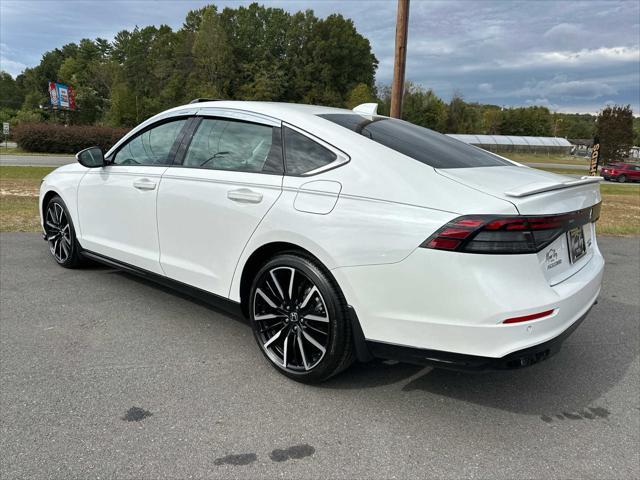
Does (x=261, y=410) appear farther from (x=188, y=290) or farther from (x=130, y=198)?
(x=130, y=198)

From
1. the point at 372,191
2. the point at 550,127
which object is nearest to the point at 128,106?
the point at 372,191

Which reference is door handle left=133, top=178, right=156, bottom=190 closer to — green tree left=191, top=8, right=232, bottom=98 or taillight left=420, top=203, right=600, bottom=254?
taillight left=420, top=203, right=600, bottom=254

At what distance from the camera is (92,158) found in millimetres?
4336

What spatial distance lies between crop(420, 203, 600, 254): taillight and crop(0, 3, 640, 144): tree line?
195ft

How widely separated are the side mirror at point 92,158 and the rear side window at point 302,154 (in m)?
2.10

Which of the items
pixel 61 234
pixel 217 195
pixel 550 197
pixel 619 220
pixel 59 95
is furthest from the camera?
pixel 59 95

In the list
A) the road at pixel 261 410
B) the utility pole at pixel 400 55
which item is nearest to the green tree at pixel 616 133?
the utility pole at pixel 400 55

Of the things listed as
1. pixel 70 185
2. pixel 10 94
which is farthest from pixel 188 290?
pixel 10 94

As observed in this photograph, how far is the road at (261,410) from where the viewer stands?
229 cm

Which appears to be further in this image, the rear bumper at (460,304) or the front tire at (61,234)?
the front tire at (61,234)

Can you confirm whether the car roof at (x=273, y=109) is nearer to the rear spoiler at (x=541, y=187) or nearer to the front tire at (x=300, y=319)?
the front tire at (x=300, y=319)

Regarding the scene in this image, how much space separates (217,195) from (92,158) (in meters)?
1.76

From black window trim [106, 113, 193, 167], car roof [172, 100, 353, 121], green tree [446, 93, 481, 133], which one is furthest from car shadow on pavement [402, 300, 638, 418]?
green tree [446, 93, 481, 133]

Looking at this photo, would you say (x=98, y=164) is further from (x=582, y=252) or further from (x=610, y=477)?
(x=610, y=477)
